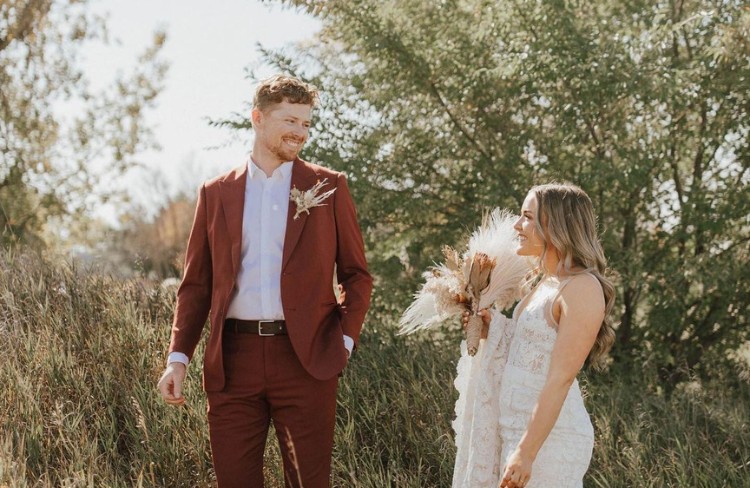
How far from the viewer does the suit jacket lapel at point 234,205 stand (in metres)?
3.48

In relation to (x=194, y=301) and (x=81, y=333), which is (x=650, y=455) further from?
(x=81, y=333)

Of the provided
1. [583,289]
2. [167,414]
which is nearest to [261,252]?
[583,289]

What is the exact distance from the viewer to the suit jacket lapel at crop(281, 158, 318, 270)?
3.47 metres

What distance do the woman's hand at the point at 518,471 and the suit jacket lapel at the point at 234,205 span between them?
1347 millimetres

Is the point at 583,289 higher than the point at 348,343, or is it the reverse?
the point at 583,289

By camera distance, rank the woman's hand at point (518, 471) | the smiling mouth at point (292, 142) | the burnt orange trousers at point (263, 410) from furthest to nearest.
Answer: the smiling mouth at point (292, 142) < the burnt orange trousers at point (263, 410) < the woman's hand at point (518, 471)

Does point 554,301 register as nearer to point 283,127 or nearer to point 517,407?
point 517,407

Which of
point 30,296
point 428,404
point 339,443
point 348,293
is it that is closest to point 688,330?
point 428,404

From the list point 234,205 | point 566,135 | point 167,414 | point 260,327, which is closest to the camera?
point 260,327

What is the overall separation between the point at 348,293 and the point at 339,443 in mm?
1668

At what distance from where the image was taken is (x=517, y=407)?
3.09 meters

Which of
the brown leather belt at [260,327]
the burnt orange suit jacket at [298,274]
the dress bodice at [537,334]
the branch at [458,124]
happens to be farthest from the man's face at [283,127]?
the branch at [458,124]

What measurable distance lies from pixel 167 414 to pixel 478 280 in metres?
2.46

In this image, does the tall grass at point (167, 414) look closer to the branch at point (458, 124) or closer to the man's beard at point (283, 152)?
the man's beard at point (283, 152)
